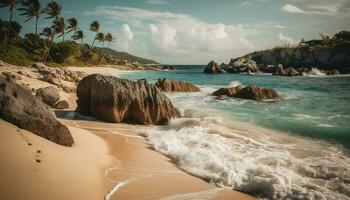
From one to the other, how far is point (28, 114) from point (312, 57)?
7451 centimetres

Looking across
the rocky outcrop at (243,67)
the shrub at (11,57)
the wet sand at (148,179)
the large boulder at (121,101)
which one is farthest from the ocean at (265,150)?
the rocky outcrop at (243,67)

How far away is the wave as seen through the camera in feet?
17.8

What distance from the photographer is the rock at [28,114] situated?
571 cm

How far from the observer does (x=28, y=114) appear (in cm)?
592

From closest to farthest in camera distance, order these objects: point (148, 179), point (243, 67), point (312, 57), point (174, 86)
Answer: point (148, 179), point (174, 86), point (312, 57), point (243, 67)

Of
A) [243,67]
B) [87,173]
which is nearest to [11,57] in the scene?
[87,173]

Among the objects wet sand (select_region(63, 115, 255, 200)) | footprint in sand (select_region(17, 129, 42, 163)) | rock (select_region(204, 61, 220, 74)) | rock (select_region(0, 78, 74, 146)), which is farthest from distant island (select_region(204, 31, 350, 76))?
footprint in sand (select_region(17, 129, 42, 163))

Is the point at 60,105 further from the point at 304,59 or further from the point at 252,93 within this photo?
the point at 304,59

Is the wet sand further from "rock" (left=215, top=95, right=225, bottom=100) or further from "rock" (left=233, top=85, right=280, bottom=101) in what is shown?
"rock" (left=233, top=85, right=280, bottom=101)

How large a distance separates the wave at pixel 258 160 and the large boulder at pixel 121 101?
3.47 feet

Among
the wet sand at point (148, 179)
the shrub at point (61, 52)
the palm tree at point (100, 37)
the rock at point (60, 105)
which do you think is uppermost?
the palm tree at point (100, 37)

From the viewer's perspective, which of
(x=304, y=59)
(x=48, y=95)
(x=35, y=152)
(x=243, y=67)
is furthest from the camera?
(x=243, y=67)

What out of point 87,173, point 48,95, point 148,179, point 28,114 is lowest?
point 148,179

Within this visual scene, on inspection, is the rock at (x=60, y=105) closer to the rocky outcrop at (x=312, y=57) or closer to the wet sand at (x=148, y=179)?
the wet sand at (x=148, y=179)
